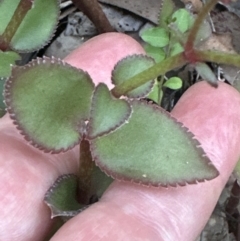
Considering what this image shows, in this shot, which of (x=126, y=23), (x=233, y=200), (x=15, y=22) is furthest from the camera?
(x=126, y=23)

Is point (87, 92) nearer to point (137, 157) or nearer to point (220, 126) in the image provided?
point (137, 157)

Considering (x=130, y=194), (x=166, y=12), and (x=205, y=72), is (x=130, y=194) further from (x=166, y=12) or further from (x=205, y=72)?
(x=166, y=12)

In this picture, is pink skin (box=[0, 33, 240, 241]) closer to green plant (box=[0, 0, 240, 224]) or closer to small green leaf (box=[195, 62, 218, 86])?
green plant (box=[0, 0, 240, 224])

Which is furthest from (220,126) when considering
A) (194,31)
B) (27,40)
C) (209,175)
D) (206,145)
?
(27,40)

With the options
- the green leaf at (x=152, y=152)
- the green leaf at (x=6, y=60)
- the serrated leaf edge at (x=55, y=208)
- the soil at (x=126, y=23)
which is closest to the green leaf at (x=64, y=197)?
the serrated leaf edge at (x=55, y=208)

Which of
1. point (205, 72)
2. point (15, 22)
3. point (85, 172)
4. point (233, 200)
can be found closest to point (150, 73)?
point (205, 72)

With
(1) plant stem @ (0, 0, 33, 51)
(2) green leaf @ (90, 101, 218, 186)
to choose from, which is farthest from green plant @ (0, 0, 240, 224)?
(1) plant stem @ (0, 0, 33, 51)

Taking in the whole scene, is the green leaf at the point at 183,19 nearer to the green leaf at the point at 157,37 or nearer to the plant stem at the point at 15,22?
the green leaf at the point at 157,37
